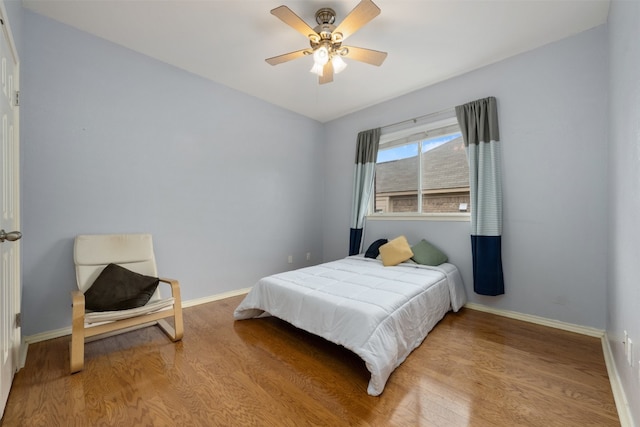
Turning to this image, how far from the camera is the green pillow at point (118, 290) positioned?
2100mm

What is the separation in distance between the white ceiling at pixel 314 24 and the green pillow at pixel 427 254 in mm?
2019

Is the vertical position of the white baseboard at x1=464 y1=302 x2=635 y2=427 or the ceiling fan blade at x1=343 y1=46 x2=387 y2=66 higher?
the ceiling fan blade at x1=343 y1=46 x2=387 y2=66

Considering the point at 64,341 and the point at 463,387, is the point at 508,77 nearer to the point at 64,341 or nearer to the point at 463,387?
the point at 463,387

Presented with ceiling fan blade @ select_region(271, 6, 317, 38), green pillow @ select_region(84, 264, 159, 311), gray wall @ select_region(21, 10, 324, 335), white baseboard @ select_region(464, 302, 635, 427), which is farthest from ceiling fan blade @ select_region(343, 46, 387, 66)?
white baseboard @ select_region(464, 302, 635, 427)

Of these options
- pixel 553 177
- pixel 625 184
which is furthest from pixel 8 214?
pixel 553 177

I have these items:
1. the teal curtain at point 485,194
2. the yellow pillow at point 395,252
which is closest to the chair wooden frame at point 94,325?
the yellow pillow at point 395,252

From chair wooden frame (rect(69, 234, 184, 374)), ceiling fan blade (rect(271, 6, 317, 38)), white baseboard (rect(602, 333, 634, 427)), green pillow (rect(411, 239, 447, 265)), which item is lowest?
white baseboard (rect(602, 333, 634, 427))

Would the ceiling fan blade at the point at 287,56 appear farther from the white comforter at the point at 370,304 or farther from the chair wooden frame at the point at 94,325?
the chair wooden frame at the point at 94,325

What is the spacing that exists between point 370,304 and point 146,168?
101 inches

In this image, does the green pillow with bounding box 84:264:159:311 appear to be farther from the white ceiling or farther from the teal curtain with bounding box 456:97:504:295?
the teal curtain with bounding box 456:97:504:295

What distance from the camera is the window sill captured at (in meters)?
3.12

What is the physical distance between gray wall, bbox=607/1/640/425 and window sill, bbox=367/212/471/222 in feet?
3.89

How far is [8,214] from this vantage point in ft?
5.16

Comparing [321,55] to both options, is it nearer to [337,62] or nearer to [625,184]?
[337,62]
